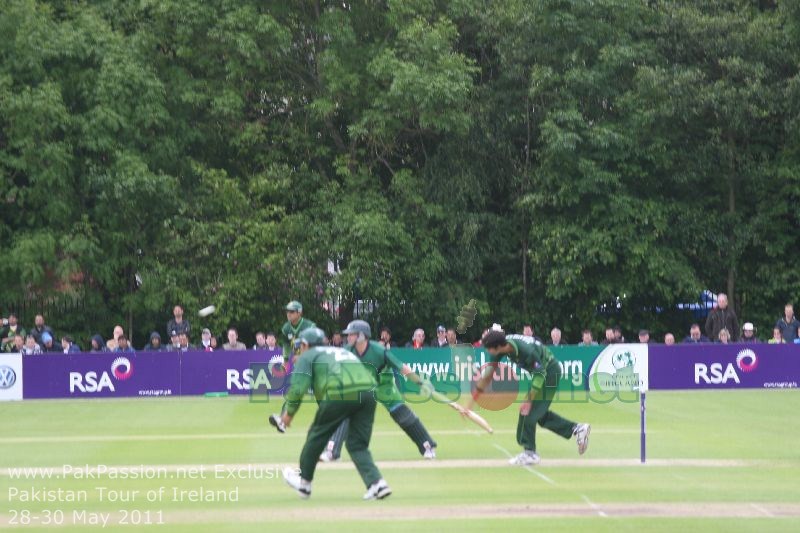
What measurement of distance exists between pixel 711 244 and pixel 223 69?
15.9 metres

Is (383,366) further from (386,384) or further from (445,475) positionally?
Result: (445,475)

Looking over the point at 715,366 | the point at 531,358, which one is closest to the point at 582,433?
the point at 531,358

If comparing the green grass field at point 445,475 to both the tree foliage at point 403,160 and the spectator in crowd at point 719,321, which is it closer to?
the spectator in crowd at point 719,321

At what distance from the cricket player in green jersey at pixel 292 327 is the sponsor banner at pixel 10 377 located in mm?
12606

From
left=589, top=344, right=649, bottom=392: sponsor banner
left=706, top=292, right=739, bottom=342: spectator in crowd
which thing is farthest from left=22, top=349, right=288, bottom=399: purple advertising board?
left=706, top=292, right=739, bottom=342: spectator in crowd

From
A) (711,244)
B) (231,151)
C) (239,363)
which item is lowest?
(239,363)

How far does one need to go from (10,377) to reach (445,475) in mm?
18502

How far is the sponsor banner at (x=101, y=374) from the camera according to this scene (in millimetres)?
32781

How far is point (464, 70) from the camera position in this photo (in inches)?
1580

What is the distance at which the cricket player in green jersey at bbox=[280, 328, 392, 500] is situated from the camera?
13.9 meters

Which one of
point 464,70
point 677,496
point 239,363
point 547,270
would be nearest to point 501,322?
point 547,270

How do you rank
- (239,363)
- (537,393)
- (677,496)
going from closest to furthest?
(677,496) → (537,393) → (239,363)

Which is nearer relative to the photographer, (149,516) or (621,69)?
(149,516)

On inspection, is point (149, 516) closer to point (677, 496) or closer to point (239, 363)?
point (677, 496)
